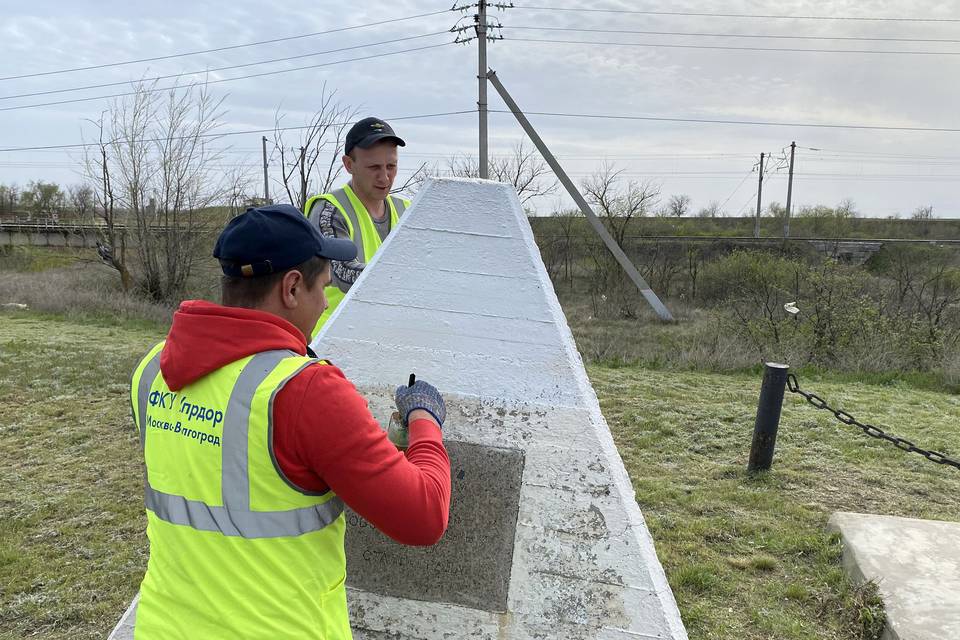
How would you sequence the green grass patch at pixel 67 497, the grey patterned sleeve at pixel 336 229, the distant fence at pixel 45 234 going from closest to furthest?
the grey patterned sleeve at pixel 336 229 < the green grass patch at pixel 67 497 < the distant fence at pixel 45 234

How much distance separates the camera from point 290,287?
1273mm

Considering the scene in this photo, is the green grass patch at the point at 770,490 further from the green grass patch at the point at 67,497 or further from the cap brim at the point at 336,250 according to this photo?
the green grass patch at the point at 67,497

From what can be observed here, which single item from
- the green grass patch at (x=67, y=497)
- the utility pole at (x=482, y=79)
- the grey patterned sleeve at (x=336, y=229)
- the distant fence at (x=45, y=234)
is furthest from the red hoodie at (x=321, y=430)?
the distant fence at (x=45, y=234)

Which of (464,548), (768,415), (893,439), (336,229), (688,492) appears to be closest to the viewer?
(464,548)

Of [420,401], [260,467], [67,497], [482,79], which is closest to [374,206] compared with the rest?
[420,401]

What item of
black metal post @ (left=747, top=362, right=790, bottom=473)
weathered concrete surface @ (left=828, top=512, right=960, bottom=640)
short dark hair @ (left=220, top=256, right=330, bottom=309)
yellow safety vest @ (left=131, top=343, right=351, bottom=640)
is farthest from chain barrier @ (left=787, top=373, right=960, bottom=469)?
short dark hair @ (left=220, top=256, right=330, bottom=309)

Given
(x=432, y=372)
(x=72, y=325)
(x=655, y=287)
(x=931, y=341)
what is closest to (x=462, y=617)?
(x=432, y=372)

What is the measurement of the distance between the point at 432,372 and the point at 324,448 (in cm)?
110

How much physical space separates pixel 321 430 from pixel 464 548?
1071 millimetres

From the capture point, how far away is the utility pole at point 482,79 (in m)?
13.4

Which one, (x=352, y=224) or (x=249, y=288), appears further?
(x=352, y=224)

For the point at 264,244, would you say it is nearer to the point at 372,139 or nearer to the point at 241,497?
the point at 241,497

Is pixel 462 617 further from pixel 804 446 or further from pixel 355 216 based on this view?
pixel 804 446

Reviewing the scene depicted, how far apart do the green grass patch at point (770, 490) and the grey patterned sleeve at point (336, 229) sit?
7.93 feet
